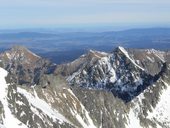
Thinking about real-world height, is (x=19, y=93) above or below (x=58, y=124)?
above

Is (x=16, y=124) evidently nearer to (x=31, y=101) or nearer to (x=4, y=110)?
(x=4, y=110)

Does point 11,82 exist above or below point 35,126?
above

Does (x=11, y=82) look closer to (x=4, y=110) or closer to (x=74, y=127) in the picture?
(x=4, y=110)

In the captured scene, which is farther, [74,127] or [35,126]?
[74,127]

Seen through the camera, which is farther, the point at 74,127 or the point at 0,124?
the point at 74,127

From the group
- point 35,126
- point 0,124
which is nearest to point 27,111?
point 35,126

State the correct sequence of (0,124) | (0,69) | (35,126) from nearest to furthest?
(0,124) → (35,126) → (0,69)

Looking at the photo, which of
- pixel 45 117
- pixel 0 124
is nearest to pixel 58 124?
pixel 45 117

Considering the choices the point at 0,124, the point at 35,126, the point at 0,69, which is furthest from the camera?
the point at 0,69

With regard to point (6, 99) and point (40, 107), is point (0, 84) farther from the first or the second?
point (40, 107)
